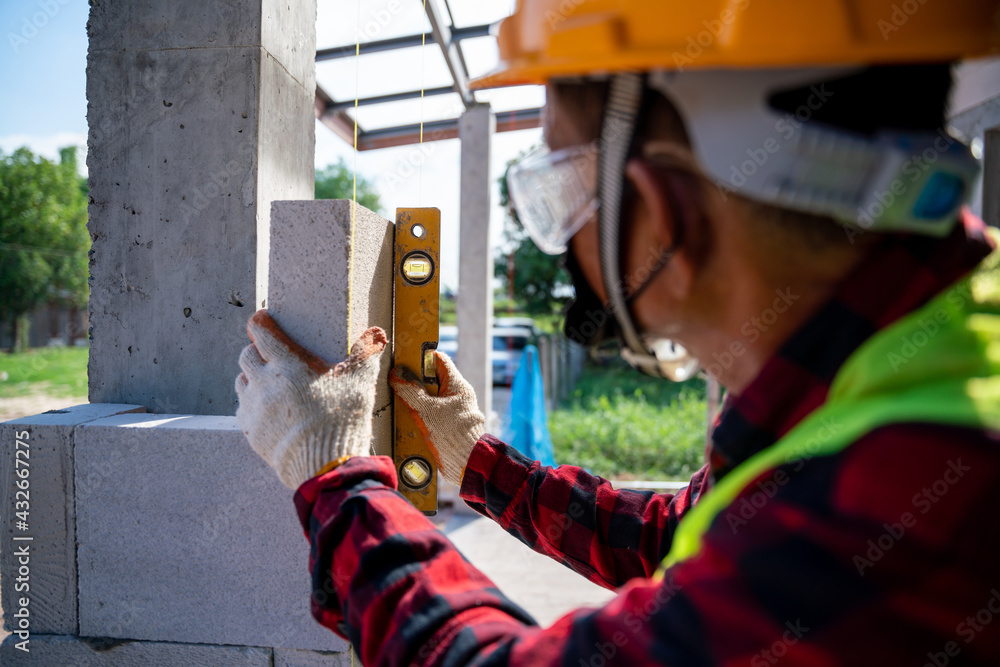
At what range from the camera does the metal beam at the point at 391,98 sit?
6.55 metres

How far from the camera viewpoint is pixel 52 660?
219 cm

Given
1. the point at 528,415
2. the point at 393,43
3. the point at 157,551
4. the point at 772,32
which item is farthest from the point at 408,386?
the point at 393,43

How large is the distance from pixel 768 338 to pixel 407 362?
138 cm

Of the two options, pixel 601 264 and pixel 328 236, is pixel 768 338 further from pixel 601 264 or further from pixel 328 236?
pixel 328 236

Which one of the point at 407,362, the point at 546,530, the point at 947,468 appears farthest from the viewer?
the point at 407,362

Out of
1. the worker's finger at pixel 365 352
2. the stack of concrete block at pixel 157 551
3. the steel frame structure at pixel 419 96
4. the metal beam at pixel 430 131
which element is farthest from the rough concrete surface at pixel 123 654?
the metal beam at pixel 430 131

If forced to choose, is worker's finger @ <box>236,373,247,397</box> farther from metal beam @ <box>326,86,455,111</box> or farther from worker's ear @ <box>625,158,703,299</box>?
metal beam @ <box>326,86,455,111</box>

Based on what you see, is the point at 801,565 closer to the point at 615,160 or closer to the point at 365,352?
the point at 615,160

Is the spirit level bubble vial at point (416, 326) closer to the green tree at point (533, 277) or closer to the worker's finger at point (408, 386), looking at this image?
the worker's finger at point (408, 386)

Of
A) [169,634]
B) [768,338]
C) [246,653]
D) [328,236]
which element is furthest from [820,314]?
[169,634]

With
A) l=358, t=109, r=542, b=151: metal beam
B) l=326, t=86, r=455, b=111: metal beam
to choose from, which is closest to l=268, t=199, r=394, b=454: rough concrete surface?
l=326, t=86, r=455, b=111: metal beam

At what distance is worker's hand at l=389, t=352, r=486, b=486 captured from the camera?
77.2 inches

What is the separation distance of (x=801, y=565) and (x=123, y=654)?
2.40 m

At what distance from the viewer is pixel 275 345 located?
1639 millimetres
